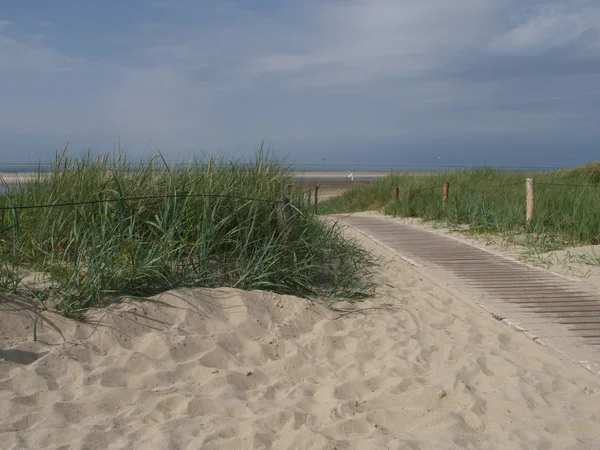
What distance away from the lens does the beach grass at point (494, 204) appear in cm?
938

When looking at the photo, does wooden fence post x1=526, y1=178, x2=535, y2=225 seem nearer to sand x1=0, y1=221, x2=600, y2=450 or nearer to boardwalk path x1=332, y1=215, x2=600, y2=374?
boardwalk path x1=332, y1=215, x2=600, y2=374

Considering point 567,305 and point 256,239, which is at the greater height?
point 256,239

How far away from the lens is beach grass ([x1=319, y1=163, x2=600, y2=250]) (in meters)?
9.38

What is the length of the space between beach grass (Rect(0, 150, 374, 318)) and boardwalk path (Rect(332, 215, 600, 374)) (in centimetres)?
131

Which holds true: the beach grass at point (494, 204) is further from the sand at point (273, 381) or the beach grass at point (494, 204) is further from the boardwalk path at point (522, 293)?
the sand at point (273, 381)

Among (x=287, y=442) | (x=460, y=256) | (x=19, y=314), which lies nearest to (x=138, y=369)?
(x=19, y=314)

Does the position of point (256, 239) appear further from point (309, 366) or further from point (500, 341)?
point (500, 341)

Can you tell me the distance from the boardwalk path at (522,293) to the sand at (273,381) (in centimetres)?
26

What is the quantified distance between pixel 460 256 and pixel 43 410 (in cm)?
637

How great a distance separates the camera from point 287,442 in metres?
3.22

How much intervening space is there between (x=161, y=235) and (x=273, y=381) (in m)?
2.12

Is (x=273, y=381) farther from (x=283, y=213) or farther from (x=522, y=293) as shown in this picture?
(x=522, y=293)

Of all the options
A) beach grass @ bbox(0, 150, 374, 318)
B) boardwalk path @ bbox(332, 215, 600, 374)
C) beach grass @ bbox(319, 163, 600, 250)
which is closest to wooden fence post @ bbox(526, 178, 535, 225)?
beach grass @ bbox(319, 163, 600, 250)

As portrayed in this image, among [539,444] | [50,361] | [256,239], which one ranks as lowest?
[539,444]
